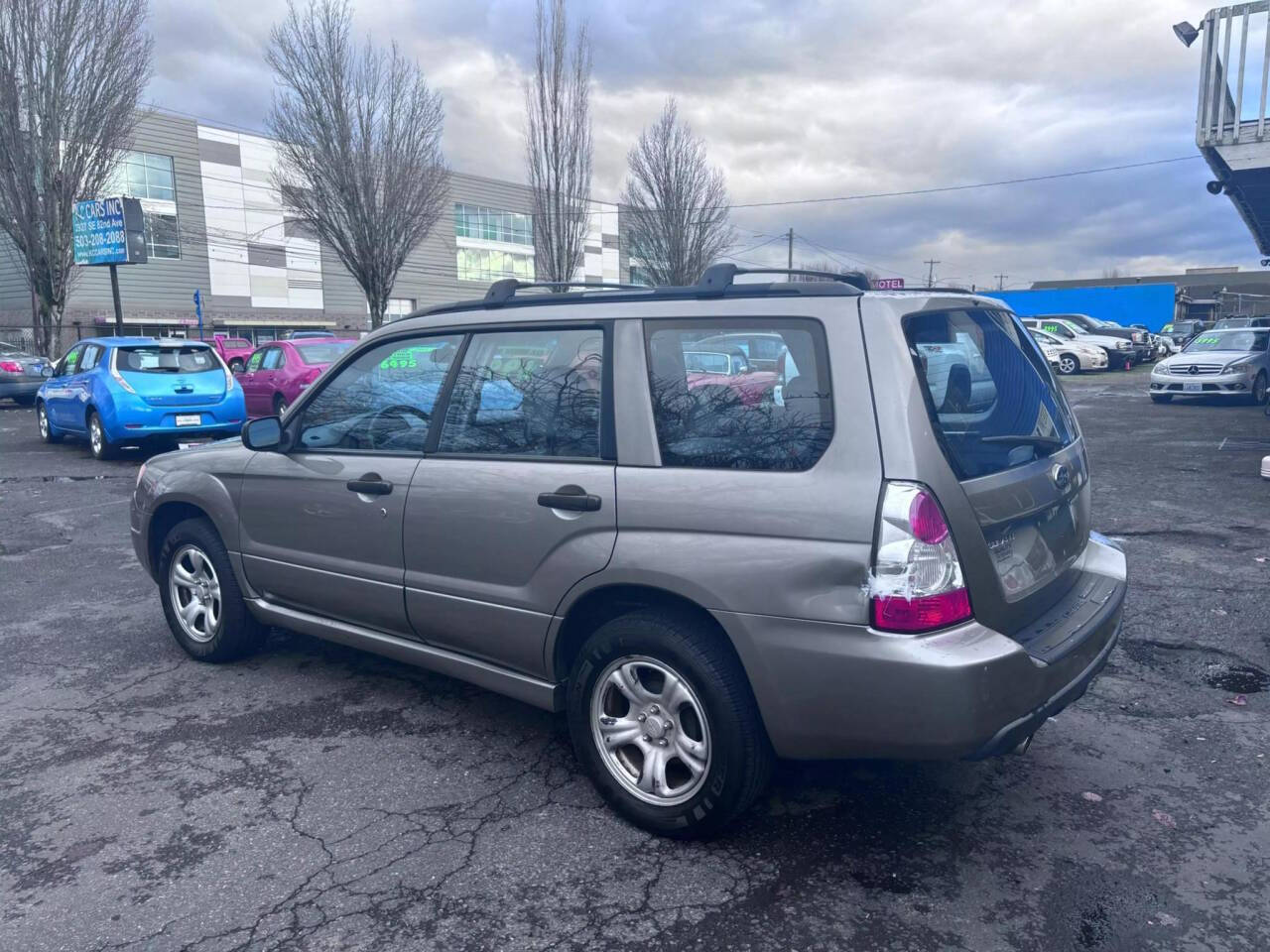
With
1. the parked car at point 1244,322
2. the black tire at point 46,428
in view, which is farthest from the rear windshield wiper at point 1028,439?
the parked car at point 1244,322

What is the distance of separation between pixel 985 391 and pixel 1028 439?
0.79 feet

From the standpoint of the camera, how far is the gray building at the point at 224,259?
44094 mm

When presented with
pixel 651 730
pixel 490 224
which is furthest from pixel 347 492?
pixel 490 224

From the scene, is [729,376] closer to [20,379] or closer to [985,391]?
[985,391]

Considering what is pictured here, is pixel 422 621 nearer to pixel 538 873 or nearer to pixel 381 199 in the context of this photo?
pixel 538 873

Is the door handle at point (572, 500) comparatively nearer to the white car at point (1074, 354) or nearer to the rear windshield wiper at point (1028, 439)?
the rear windshield wiper at point (1028, 439)

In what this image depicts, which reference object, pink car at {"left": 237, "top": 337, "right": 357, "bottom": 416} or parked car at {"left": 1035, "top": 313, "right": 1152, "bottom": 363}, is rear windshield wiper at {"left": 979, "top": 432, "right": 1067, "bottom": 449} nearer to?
pink car at {"left": 237, "top": 337, "right": 357, "bottom": 416}

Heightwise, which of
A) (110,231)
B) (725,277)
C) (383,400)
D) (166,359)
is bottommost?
(383,400)

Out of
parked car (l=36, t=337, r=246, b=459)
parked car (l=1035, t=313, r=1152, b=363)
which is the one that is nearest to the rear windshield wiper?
parked car (l=36, t=337, r=246, b=459)

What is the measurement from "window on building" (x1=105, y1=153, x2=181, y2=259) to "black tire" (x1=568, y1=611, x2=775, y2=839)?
4755 centimetres

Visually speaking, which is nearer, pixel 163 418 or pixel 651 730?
pixel 651 730

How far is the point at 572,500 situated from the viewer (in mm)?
3242

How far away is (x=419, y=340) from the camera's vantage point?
13.2 feet

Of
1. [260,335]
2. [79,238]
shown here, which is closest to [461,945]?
[79,238]
